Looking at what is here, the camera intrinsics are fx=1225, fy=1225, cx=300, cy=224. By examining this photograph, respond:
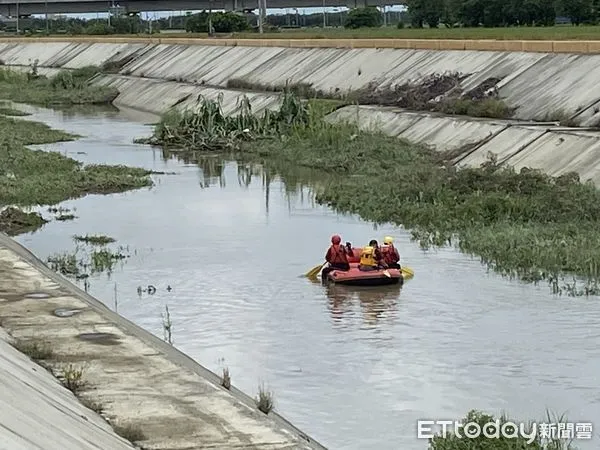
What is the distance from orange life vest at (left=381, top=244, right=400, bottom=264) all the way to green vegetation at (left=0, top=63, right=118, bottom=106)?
3937 centimetres

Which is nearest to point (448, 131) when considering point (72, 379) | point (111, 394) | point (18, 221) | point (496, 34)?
point (18, 221)

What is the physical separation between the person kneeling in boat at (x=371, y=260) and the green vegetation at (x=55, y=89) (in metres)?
39.3

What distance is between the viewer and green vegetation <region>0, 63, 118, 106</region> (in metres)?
53.7

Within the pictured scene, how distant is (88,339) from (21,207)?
10731 millimetres

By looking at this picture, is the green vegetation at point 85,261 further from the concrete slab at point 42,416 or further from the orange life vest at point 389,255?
the concrete slab at point 42,416

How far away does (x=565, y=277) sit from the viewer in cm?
1495

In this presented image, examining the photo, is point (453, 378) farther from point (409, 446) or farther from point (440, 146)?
point (440, 146)

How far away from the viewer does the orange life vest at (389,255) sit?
49.9ft

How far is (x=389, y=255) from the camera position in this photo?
15.2 m

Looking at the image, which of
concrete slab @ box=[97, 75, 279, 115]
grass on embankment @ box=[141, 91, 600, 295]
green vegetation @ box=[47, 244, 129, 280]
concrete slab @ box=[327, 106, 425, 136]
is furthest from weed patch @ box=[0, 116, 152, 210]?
concrete slab @ box=[97, 75, 279, 115]

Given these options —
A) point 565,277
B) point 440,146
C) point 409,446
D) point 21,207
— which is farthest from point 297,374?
point 440,146

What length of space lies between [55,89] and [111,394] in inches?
1970

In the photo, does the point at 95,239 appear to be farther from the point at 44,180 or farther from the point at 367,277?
the point at 44,180

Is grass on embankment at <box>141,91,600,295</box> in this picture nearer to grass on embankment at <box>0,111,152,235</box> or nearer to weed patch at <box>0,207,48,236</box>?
grass on embankment at <box>0,111,152,235</box>
